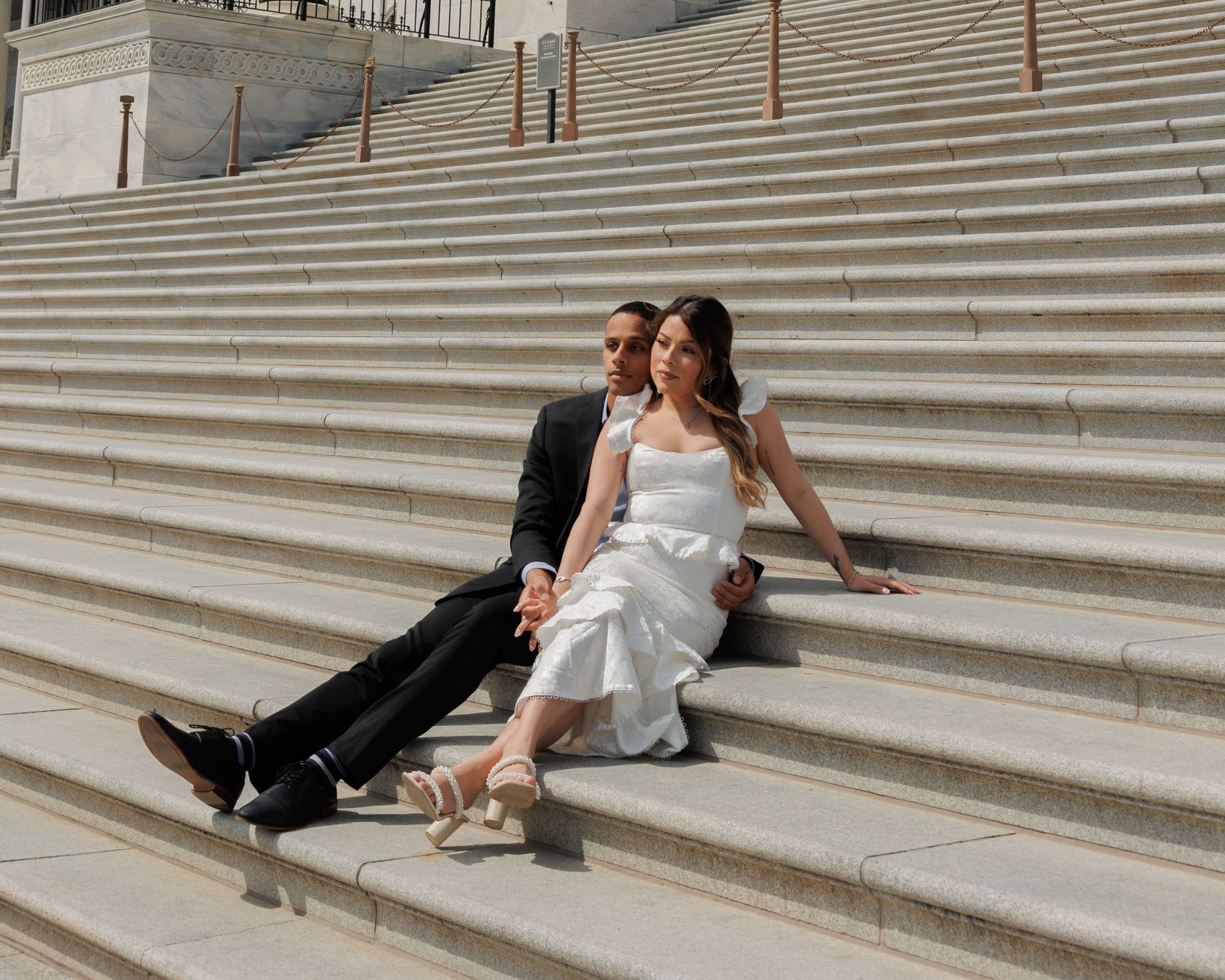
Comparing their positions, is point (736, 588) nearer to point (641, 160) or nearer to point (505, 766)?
point (505, 766)

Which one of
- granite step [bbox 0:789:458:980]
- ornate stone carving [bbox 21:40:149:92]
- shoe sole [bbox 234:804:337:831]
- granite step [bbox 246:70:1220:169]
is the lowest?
granite step [bbox 0:789:458:980]

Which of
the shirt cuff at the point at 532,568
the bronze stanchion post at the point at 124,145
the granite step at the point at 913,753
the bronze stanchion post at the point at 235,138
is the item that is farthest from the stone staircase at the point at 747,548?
the bronze stanchion post at the point at 124,145

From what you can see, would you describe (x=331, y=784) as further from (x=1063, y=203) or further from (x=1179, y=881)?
(x=1063, y=203)

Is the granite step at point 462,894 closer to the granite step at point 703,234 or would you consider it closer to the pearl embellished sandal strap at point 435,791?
the pearl embellished sandal strap at point 435,791

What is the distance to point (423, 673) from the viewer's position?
3902 millimetres

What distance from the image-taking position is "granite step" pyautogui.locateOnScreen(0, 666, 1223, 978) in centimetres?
267

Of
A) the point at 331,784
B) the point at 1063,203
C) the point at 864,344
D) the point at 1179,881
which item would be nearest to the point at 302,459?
the point at 864,344

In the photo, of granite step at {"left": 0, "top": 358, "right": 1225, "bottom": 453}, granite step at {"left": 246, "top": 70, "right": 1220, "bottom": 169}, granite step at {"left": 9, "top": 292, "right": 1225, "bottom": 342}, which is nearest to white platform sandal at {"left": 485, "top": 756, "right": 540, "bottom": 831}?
granite step at {"left": 0, "top": 358, "right": 1225, "bottom": 453}

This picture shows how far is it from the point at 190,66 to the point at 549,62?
7109 millimetres

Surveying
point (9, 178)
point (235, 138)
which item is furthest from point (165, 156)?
point (9, 178)

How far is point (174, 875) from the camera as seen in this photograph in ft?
13.0

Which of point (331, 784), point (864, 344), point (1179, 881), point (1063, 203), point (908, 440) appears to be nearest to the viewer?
point (1179, 881)

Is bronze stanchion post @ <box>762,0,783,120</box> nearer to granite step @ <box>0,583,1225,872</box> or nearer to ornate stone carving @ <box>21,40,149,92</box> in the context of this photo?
granite step @ <box>0,583,1225,872</box>

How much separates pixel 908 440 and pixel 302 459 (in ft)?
9.81
